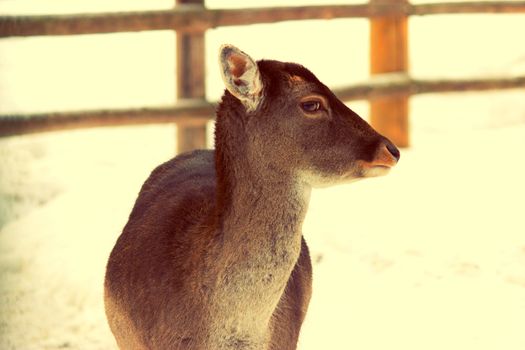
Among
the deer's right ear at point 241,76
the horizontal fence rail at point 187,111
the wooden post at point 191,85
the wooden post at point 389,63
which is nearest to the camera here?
the deer's right ear at point 241,76

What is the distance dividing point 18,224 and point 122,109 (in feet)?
3.08

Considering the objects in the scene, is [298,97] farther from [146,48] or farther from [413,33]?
[413,33]

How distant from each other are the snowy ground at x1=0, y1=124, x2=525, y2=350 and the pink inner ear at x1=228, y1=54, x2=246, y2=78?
6.96 feet

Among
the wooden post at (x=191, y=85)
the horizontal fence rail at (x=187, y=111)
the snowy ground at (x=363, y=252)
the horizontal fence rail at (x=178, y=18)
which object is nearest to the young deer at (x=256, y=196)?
the snowy ground at (x=363, y=252)

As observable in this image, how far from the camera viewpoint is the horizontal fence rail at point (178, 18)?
6.08 metres

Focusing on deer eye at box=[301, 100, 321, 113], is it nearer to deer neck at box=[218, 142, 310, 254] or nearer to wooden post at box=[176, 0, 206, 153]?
deer neck at box=[218, 142, 310, 254]

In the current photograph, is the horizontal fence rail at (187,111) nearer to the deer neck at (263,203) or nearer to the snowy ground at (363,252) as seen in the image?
the snowy ground at (363,252)

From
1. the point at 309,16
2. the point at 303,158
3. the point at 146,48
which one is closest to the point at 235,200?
the point at 303,158

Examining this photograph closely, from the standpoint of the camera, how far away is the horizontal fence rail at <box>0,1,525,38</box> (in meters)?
6.08

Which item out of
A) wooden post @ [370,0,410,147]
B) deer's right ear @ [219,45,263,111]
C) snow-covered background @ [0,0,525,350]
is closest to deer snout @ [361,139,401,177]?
deer's right ear @ [219,45,263,111]

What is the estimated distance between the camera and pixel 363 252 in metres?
5.60

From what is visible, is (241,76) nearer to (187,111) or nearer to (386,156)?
(386,156)

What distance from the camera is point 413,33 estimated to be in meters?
11.2

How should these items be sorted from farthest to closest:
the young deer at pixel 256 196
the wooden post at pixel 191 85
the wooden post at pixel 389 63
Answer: the wooden post at pixel 389 63
the wooden post at pixel 191 85
the young deer at pixel 256 196
